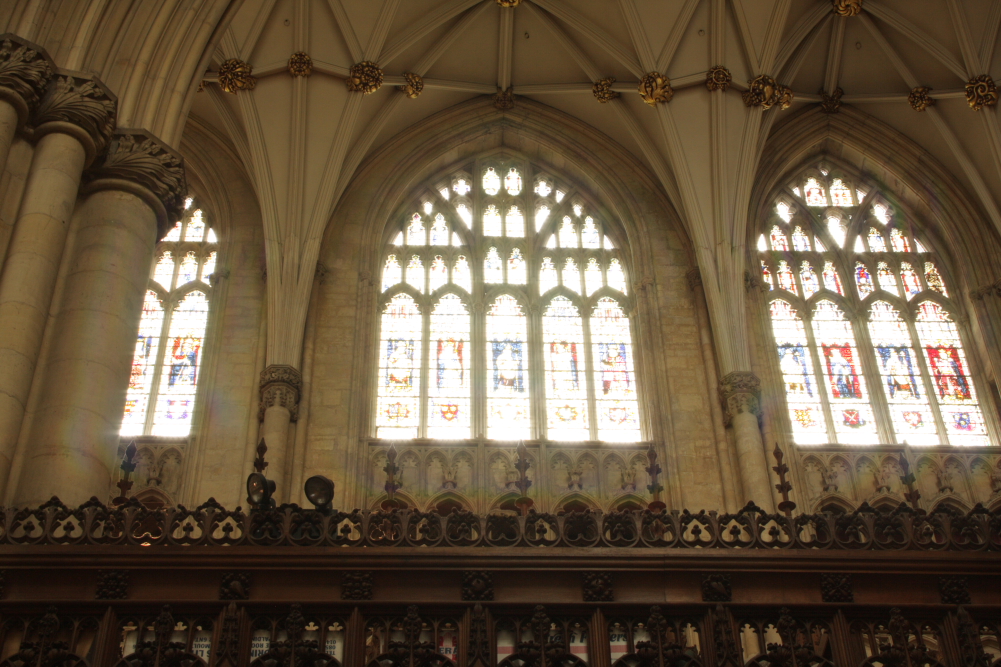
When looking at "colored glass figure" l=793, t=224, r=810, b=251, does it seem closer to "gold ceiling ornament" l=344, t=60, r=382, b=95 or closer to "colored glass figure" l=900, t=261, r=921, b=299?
"colored glass figure" l=900, t=261, r=921, b=299

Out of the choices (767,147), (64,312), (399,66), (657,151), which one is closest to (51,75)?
(64,312)

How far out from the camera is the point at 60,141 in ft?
27.3

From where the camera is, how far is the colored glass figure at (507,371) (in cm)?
1511

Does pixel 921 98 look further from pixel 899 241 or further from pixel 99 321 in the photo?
pixel 99 321

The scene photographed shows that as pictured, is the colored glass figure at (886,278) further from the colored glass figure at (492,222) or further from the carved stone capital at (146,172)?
the carved stone capital at (146,172)

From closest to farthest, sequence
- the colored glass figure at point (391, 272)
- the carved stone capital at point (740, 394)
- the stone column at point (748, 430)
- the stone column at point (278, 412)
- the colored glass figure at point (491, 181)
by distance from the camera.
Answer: the stone column at point (278, 412)
the stone column at point (748, 430)
the carved stone capital at point (740, 394)
the colored glass figure at point (391, 272)
the colored glass figure at point (491, 181)

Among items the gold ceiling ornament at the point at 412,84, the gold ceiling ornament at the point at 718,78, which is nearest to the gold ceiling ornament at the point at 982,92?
the gold ceiling ornament at the point at 718,78

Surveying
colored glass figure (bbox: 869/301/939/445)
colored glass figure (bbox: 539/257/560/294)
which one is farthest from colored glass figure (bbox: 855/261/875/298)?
colored glass figure (bbox: 539/257/560/294)

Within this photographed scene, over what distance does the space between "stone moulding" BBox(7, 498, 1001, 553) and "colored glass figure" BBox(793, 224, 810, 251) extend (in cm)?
1117

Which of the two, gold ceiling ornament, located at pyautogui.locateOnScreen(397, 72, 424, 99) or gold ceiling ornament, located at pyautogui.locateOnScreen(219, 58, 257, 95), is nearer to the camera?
gold ceiling ornament, located at pyautogui.locateOnScreen(219, 58, 257, 95)

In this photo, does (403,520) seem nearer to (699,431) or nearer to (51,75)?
(51,75)

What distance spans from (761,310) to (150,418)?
9693 millimetres

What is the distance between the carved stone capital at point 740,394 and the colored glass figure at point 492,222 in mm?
5000

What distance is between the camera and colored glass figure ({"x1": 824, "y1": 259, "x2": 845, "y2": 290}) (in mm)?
17109
